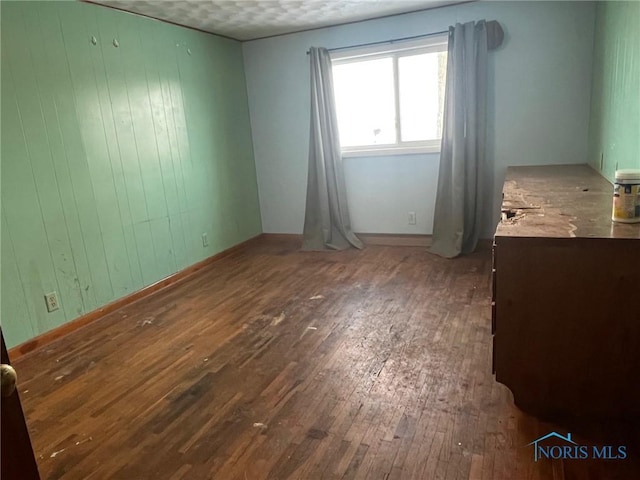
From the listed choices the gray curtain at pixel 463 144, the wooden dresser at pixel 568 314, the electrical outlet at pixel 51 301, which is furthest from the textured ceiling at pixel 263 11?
the wooden dresser at pixel 568 314

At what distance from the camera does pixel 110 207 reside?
338 centimetres

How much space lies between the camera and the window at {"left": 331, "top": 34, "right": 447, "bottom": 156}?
4.19m

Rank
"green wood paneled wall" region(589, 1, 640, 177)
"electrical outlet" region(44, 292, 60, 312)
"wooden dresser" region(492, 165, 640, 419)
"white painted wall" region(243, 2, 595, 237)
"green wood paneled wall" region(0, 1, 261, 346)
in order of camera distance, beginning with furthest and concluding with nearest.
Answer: "white painted wall" region(243, 2, 595, 237), "electrical outlet" region(44, 292, 60, 312), "green wood paneled wall" region(0, 1, 261, 346), "green wood paneled wall" region(589, 1, 640, 177), "wooden dresser" region(492, 165, 640, 419)

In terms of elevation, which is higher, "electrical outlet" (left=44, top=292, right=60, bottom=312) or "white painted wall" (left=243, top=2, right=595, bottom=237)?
"white painted wall" (left=243, top=2, right=595, bottom=237)

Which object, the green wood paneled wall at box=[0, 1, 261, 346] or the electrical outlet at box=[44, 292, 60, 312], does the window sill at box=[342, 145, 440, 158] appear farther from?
the electrical outlet at box=[44, 292, 60, 312]

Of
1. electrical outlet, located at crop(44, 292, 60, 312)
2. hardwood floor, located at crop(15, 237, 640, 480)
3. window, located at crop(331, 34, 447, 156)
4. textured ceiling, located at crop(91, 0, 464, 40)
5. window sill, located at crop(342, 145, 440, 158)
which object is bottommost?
hardwood floor, located at crop(15, 237, 640, 480)

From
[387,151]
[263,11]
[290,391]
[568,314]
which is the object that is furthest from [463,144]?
[290,391]

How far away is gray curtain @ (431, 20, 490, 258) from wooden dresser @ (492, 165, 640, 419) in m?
2.15

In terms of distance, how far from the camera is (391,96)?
439 centimetres

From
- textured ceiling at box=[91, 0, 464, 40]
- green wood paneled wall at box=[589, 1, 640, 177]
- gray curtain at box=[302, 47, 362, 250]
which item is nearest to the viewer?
green wood paneled wall at box=[589, 1, 640, 177]

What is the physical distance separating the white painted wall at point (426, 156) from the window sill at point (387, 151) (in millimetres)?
52

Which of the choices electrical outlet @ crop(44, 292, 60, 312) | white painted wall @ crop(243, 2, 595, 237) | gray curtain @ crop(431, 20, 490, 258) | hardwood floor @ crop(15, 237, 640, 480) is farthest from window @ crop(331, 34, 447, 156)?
electrical outlet @ crop(44, 292, 60, 312)

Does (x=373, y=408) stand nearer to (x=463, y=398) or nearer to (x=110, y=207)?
(x=463, y=398)

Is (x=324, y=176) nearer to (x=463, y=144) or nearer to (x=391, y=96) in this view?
(x=391, y=96)
